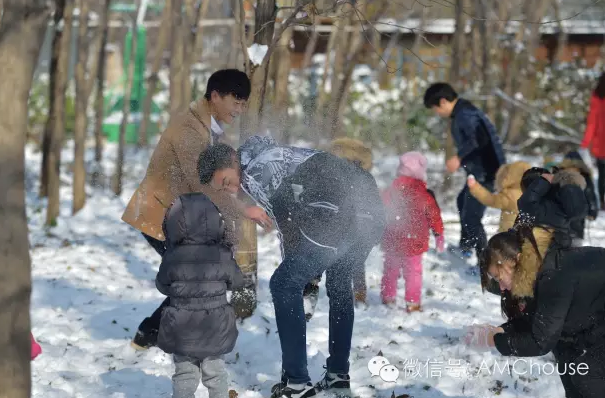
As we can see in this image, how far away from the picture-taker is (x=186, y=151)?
487 centimetres

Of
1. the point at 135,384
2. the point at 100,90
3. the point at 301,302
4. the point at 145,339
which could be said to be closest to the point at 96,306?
the point at 145,339

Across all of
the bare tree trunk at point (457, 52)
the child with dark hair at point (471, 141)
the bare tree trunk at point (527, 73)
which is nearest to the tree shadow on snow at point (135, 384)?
the child with dark hair at point (471, 141)

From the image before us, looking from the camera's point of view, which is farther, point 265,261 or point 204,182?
point 265,261

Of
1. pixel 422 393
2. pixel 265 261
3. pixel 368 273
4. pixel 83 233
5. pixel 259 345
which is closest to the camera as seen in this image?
pixel 422 393

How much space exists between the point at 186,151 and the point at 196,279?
1091 millimetres

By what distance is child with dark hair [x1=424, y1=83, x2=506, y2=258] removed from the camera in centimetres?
782

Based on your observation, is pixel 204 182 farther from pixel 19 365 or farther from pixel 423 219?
pixel 423 219

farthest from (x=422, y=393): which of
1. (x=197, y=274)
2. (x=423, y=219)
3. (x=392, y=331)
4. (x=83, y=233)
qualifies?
(x=83, y=233)

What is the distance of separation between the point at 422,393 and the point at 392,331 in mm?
1227

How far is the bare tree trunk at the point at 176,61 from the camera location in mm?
11125

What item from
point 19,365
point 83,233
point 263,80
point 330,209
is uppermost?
point 263,80

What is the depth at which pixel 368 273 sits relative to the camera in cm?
769

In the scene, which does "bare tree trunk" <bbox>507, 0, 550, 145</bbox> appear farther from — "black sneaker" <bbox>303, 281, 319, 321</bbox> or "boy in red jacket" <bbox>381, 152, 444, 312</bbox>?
"black sneaker" <bbox>303, 281, 319, 321</bbox>

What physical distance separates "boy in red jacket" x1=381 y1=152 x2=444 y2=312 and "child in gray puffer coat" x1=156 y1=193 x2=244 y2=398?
2.73 meters
